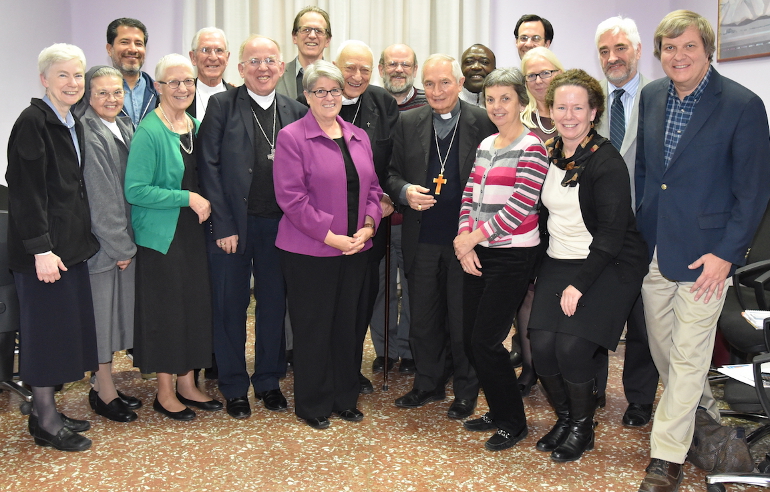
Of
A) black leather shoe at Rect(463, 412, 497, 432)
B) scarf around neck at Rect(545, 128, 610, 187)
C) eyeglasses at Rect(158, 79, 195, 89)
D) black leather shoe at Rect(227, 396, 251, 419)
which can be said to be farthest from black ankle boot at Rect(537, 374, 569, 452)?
eyeglasses at Rect(158, 79, 195, 89)

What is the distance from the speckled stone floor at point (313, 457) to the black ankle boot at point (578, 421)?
0.04m

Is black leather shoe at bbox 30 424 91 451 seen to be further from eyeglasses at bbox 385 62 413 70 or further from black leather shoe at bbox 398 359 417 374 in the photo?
eyeglasses at bbox 385 62 413 70

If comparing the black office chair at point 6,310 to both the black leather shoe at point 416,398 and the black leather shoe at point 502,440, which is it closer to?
the black leather shoe at point 416,398

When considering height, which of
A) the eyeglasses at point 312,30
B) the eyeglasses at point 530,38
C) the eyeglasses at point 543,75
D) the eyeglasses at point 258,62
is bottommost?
the eyeglasses at point 543,75

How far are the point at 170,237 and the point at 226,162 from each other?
408 mm

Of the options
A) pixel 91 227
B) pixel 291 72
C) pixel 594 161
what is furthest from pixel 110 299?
pixel 594 161

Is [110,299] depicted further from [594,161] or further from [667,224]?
[667,224]

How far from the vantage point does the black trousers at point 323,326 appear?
298 centimetres

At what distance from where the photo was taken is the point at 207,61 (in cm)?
355

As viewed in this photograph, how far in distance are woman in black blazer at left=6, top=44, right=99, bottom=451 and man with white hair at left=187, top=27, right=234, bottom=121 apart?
80 centimetres

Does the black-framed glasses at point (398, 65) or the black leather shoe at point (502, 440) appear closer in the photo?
the black leather shoe at point (502, 440)

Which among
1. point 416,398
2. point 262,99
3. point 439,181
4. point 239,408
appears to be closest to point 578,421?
point 416,398

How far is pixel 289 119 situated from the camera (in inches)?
127

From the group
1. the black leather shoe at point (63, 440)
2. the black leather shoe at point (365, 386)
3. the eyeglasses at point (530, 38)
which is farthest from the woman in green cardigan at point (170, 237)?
the eyeglasses at point (530, 38)
